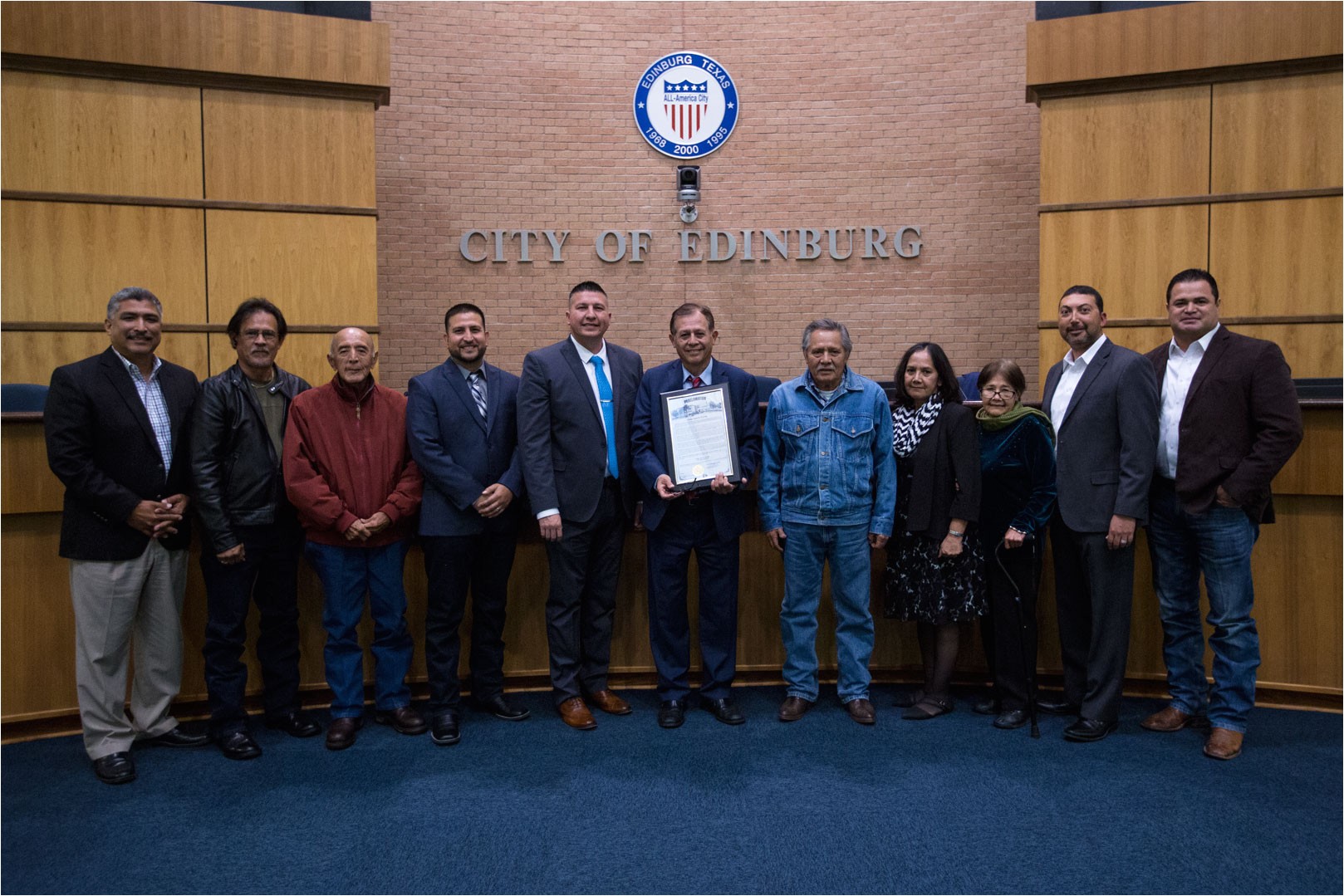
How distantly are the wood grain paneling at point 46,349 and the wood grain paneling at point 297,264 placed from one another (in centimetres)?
33

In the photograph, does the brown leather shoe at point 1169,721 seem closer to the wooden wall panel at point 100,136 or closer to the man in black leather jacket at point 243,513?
the man in black leather jacket at point 243,513

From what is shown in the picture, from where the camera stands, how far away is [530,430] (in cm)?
362

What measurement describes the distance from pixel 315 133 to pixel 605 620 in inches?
133

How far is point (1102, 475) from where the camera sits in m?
3.44

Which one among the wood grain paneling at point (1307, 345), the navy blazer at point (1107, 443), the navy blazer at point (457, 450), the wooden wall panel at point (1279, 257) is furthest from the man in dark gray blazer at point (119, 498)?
the wooden wall panel at point (1279, 257)

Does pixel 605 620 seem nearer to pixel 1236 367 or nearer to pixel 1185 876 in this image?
pixel 1185 876

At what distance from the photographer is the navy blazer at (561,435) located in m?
3.62

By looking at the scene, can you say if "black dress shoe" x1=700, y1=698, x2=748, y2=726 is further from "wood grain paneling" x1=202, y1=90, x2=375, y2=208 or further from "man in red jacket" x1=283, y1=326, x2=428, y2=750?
"wood grain paneling" x1=202, y1=90, x2=375, y2=208

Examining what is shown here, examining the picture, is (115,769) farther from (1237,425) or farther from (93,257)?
(1237,425)

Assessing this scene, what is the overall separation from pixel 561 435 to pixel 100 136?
332 cm

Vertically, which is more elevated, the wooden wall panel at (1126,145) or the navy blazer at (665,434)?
the wooden wall panel at (1126,145)

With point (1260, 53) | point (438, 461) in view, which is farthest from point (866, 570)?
point (1260, 53)

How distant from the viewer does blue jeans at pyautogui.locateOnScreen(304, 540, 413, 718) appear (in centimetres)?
357

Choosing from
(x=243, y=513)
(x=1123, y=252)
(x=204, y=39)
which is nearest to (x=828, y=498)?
(x=243, y=513)
